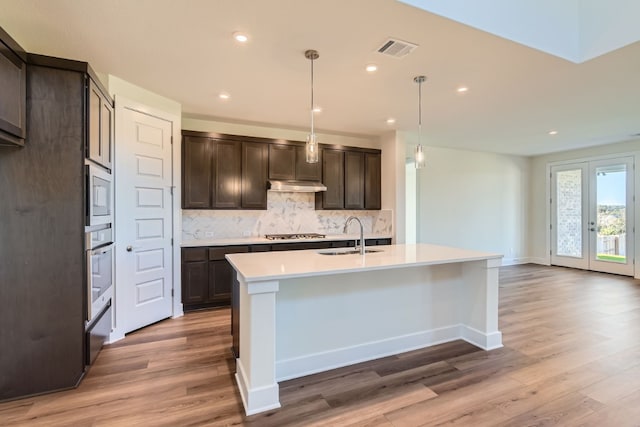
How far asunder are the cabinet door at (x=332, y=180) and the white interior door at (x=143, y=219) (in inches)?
89.8

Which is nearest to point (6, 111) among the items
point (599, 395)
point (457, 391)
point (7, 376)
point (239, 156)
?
point (7, 376)

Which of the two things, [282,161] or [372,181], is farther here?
[372,181]

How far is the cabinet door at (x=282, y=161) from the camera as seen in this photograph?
15.5 feet

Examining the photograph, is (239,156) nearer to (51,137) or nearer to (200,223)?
(200,223)

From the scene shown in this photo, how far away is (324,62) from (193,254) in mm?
2723

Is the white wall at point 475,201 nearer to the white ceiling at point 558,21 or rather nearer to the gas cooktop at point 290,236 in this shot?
the gas cooktop at point 290,236

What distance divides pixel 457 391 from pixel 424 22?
2590 mm

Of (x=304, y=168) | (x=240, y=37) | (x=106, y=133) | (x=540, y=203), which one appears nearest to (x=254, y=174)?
(x=304, y=168)

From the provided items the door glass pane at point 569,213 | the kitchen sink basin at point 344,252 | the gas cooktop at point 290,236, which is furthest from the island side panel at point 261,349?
the door glass pane at point 569,213

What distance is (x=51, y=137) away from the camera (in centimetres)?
223

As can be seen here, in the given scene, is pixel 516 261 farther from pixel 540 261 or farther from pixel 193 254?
pixel 193 254

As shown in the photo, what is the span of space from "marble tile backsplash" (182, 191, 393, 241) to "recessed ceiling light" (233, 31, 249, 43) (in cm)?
276

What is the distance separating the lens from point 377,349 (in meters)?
2.75

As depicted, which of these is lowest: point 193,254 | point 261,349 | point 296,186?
point 261,349
